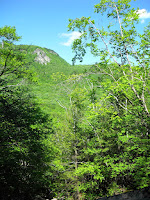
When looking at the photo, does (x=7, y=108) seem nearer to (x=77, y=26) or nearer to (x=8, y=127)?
(x=8, y=127)

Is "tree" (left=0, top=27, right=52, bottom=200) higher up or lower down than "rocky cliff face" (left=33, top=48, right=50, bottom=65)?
lower down

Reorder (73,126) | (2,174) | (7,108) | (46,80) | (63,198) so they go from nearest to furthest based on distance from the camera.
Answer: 1. (7,108)
2. (2,174)
3. (63,198)
4. (73,126)
5. (46,80)

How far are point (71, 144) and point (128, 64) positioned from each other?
11321 mm

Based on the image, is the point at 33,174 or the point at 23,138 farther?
the point at 33,174

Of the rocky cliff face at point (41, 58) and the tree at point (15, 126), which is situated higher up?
the rocky cliff face at point (41, 58)

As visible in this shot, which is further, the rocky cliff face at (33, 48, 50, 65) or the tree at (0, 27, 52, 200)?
the rocky cliff face at (33, 48, 50, 65)

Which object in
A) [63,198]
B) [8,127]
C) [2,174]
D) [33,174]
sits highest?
[8,127]

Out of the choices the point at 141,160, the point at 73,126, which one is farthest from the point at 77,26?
the point at 73,126

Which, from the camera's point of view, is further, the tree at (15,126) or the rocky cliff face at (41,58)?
the rocky cliff face at (41,58)

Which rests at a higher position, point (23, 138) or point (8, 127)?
point (8, 127)

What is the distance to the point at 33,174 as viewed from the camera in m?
9.95

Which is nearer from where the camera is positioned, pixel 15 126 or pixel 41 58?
pixel 15 126

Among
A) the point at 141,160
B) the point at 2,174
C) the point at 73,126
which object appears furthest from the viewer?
the point at 73,126

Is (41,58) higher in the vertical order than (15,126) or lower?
higher
